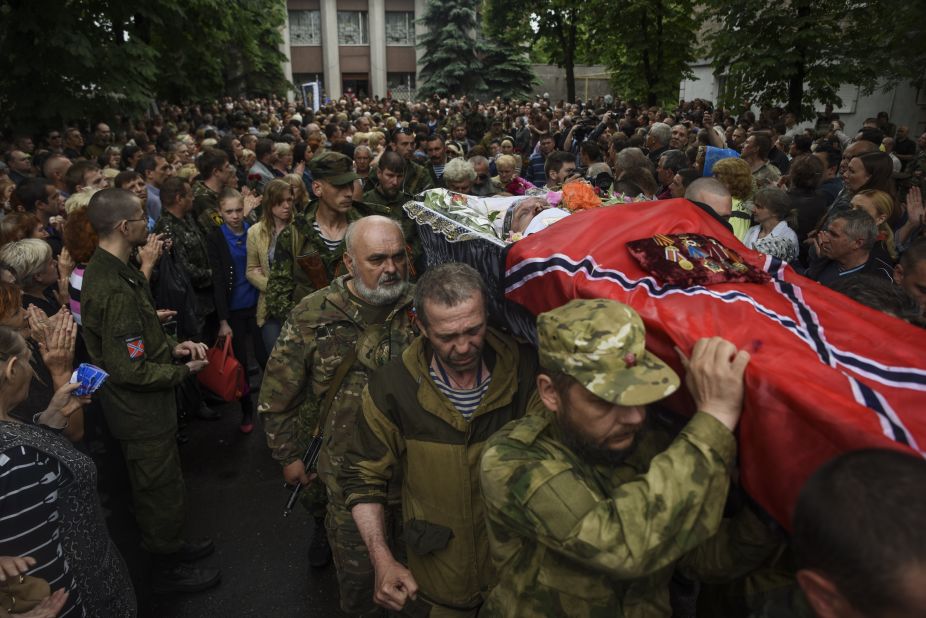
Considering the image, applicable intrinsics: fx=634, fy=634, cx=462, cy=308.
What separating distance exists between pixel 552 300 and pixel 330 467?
1.34 meters

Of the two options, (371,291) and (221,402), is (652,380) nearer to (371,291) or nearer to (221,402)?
(371,291)

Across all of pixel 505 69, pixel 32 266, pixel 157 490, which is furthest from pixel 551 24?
pixel 157 490

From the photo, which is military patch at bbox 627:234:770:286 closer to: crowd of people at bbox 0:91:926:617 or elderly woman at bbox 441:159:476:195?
crowd of people at bbox 0:91:926:617

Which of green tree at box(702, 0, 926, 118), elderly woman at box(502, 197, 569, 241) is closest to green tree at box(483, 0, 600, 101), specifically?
green tree at box(702, 0, 926, 118)

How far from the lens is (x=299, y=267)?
423cm

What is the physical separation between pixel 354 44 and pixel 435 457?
43.0 m

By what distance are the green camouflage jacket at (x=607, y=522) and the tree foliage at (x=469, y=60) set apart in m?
35.3

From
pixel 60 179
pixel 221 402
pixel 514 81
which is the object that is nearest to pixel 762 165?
pixel 221 402

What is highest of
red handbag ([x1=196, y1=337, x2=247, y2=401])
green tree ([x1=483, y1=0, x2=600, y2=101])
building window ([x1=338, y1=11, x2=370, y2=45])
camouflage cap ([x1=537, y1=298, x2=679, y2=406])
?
building window ([x1=338, y1=11, x2=370, y2=45])

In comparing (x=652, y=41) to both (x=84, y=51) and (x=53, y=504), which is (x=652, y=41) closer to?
(x=84, y=51)

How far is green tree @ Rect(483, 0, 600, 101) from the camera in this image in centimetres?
2319

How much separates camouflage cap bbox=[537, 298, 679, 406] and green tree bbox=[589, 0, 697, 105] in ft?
56.3

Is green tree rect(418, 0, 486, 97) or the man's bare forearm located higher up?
green tree rect(418, 0, 486, 97)

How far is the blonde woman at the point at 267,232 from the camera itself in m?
5.02
